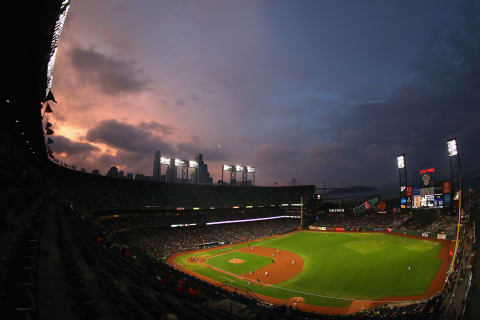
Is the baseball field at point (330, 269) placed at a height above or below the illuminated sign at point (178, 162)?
below

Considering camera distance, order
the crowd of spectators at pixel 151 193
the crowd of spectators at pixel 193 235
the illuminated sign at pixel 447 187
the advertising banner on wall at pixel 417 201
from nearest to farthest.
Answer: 1. the crowd of spectators at pixel 193 235
2. the crowd of spectators at pixel 151 193
3. the illuminated sign at pixel 447 187
4. the advertising banner on wall at pixel 417 201

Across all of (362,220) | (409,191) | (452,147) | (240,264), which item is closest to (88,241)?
(240,264)

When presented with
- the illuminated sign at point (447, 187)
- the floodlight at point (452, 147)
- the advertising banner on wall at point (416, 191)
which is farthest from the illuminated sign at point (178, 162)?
the illuminated sign at point (447, 187)

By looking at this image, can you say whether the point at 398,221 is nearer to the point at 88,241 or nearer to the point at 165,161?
the point at 165,161

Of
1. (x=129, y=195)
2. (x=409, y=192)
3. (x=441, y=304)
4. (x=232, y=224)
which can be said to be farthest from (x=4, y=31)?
(x=409, y=192)

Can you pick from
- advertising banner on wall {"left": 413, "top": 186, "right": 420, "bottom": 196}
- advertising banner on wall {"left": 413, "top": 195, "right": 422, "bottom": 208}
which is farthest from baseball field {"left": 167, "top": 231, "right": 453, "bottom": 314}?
advertising banner on wall {"left": 413, "top": 186, "right": 420, "bottom": 196}

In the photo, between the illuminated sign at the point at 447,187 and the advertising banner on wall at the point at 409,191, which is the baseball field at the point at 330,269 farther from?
the advertising banner on wall at the point at 409,191

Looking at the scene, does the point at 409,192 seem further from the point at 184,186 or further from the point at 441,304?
the point at 184,186

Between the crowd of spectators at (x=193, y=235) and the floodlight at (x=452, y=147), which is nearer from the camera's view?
the floodlight at (x=452, y=147)
